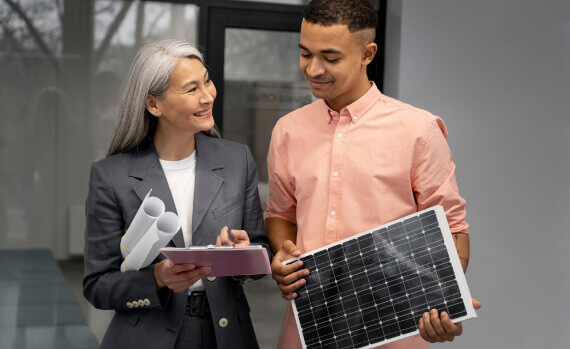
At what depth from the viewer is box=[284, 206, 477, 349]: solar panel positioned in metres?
2.45

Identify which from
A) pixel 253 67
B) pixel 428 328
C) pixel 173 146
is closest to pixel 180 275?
pixel 173 146

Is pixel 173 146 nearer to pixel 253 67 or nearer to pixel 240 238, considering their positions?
pixel 240 238

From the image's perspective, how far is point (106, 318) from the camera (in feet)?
16.0

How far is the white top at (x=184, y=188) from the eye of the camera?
2693 millimetres

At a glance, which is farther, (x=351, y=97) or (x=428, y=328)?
(x=351, y=97)

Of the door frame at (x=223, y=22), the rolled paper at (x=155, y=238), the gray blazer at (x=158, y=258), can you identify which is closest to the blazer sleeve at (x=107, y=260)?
the gray blazer at (x=158, y=258)

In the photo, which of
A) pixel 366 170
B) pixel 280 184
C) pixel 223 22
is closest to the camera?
pixel 366 170

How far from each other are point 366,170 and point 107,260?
0.96m

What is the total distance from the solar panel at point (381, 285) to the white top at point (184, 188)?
372mm

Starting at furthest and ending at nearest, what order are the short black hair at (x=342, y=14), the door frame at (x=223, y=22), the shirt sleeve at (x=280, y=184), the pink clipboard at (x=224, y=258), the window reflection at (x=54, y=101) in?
the door frame at (x=223, y=22)
the window reflection at (x=54, y=101)
the shirt sleeve at (x=280, y=184)
the short black hair at (x=342, y=14)
the pink clipboard at (x=224, y=258)

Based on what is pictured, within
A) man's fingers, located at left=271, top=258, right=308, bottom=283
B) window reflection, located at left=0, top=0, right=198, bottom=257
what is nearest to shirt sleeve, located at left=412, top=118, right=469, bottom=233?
man's fingers, located at left=271, top=258, right=308, bottom=283

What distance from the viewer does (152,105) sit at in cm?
273

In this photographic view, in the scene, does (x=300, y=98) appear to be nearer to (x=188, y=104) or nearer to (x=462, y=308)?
(x=188, y=104)

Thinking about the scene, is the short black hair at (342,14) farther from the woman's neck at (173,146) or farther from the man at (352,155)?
the woman's neck at (173,146)
